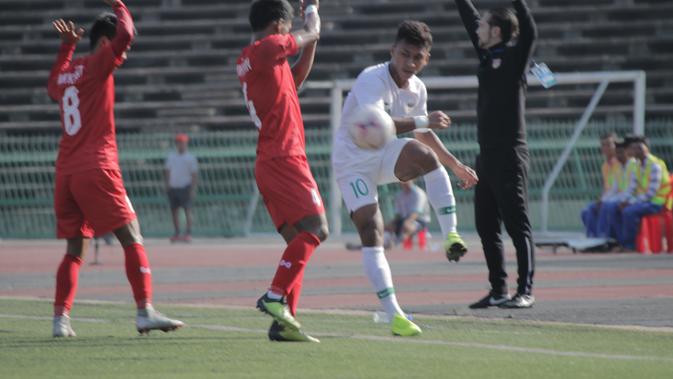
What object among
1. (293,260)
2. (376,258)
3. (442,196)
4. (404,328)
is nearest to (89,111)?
(293,260)

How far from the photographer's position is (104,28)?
923 cm

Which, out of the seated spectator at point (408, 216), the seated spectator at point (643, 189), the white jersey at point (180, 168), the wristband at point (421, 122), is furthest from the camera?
the white jersey at point (180, 168)

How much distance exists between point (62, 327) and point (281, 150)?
1783 mm

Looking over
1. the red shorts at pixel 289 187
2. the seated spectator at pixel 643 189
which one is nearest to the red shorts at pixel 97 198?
the red shorts at pixel 289 187

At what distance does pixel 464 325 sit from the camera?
30.9 feet

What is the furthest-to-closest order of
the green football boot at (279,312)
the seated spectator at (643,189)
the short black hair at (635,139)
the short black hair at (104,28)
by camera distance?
the short black hair at (635,139) < the seated spectator at (643,189) < the short black hair at (104,28) < the green football boot at (279,312)

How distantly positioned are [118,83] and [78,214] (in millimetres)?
25239

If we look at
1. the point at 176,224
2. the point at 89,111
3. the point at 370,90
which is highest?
the point at 370,90

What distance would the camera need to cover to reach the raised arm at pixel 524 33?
10586 millimetres

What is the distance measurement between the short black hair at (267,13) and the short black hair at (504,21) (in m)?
2.42

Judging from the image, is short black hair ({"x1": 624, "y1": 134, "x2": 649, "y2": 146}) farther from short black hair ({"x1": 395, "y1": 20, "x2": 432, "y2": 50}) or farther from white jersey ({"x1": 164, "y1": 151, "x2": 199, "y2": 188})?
short black hair ({"x1": 395, "y1": 20, "x2": 432, "y2": 50})

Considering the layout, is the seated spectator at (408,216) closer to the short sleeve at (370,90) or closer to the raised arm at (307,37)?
the raised arm at (307,37)

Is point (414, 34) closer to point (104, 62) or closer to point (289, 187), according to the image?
point (289, 187)

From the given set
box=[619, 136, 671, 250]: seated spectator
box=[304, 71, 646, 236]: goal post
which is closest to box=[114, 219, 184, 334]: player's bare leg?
box=[619, 136, 671, 250]: seated spectator
